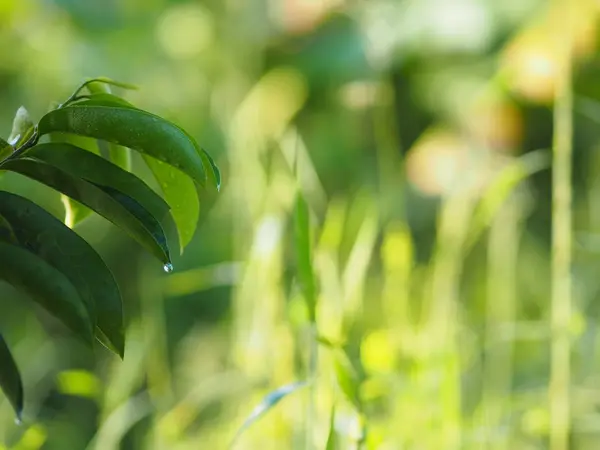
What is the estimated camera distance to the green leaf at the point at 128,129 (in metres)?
0.34

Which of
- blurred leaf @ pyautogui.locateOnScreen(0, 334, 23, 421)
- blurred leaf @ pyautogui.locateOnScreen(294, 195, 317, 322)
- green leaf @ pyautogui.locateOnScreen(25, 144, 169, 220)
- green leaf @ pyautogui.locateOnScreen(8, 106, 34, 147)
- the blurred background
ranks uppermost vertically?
green leaf @ pyautogui.locateOnScreen(8, 106, 34, 147)

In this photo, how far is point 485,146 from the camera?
1493 millimetres

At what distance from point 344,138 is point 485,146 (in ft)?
1.01

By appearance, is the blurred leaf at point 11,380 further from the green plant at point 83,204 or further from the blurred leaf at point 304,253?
the blurred leaf at point 304,253

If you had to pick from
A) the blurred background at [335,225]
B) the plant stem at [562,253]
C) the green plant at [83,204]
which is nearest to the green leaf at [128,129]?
the green plant at [83,204]

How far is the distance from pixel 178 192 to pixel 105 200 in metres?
0.06

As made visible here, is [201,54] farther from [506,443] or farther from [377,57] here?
[506,443]

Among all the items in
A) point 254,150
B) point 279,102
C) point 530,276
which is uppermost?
point 254,150

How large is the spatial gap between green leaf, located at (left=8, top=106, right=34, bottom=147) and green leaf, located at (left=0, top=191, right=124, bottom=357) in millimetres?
35

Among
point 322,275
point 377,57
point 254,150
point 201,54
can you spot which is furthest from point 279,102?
point 322,275

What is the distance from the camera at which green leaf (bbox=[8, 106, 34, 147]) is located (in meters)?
0.36

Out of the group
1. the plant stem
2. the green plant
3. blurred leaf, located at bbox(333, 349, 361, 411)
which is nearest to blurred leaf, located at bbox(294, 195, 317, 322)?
blurred leaf, located at bbox(333, 349, 361, 411)

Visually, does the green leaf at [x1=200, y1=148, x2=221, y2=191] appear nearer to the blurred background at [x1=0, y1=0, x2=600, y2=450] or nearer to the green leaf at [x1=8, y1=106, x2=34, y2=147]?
the green leaf at [x1=8, y1=106, x2=34, y2=147]

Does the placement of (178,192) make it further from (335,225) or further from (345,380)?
(335,225)
